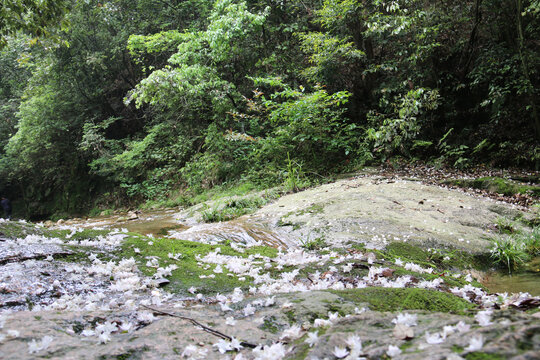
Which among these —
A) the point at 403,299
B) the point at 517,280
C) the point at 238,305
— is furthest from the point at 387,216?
the point at 238,305

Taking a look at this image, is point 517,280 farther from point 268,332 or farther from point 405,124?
point 405,124

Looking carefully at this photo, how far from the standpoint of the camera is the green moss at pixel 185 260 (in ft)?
8.11

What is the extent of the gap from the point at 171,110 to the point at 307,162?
732cm

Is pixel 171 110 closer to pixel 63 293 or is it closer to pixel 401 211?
pixel 401 211

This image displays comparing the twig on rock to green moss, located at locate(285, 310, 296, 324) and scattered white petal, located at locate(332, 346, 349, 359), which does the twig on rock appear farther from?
scattered white petal, located at locate(332, 346, 349, 359)

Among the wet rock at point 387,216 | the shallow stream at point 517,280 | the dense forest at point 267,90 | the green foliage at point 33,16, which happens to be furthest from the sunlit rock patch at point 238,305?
the dense forest at point 267,90

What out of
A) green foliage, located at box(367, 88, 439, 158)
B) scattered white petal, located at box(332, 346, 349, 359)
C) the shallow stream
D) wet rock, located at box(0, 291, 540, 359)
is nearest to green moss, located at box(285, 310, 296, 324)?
wet rock, located at box(0, 291, 540, 359)

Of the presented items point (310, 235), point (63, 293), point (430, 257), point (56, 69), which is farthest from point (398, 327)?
point (56, 69)

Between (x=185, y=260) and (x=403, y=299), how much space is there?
195 centimetres

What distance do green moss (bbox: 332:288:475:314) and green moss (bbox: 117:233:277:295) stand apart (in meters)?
0.92

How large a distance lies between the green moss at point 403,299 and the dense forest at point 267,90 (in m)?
5.88

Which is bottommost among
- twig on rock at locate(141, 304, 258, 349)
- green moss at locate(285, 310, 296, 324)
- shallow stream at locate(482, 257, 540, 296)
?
shallow stream at locate(482, 257, 540, 296)

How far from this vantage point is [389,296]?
2.00 metres

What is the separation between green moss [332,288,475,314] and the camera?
6.22ft
